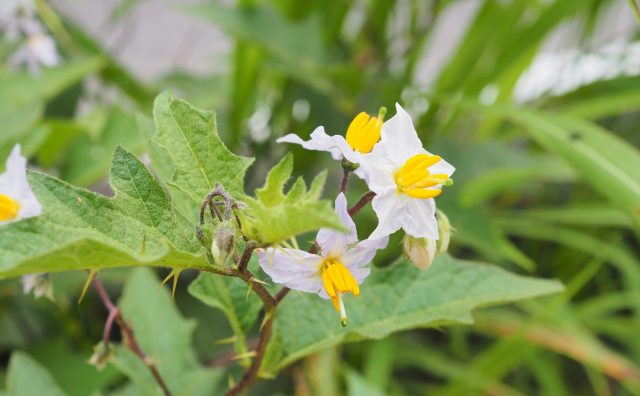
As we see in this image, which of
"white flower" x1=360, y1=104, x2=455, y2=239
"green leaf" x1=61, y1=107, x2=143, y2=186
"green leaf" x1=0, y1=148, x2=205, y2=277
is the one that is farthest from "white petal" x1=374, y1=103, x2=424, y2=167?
"green leaf" x1=61, y1=107, x2=143, y2=186

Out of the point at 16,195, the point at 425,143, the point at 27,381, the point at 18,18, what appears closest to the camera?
the point at 16,195

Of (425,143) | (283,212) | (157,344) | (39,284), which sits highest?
(283,212)

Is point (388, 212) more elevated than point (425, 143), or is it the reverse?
point (388, 212)

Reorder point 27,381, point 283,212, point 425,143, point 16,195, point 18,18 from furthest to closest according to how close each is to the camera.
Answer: point 425,143 < point 18,18 < point 27,381 < point 16,195 < point 283,212

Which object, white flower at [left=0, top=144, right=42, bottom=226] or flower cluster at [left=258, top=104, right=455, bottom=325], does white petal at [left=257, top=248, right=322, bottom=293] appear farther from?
white flower at [left=0, top=144, right=42, bottom=226]

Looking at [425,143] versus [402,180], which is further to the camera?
[425,143]

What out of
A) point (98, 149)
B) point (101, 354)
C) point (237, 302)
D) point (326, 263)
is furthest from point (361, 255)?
point (98, 149)

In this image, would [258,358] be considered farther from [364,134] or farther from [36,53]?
[36,53]

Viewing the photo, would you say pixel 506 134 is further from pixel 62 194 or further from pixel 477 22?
pixel 62 194
